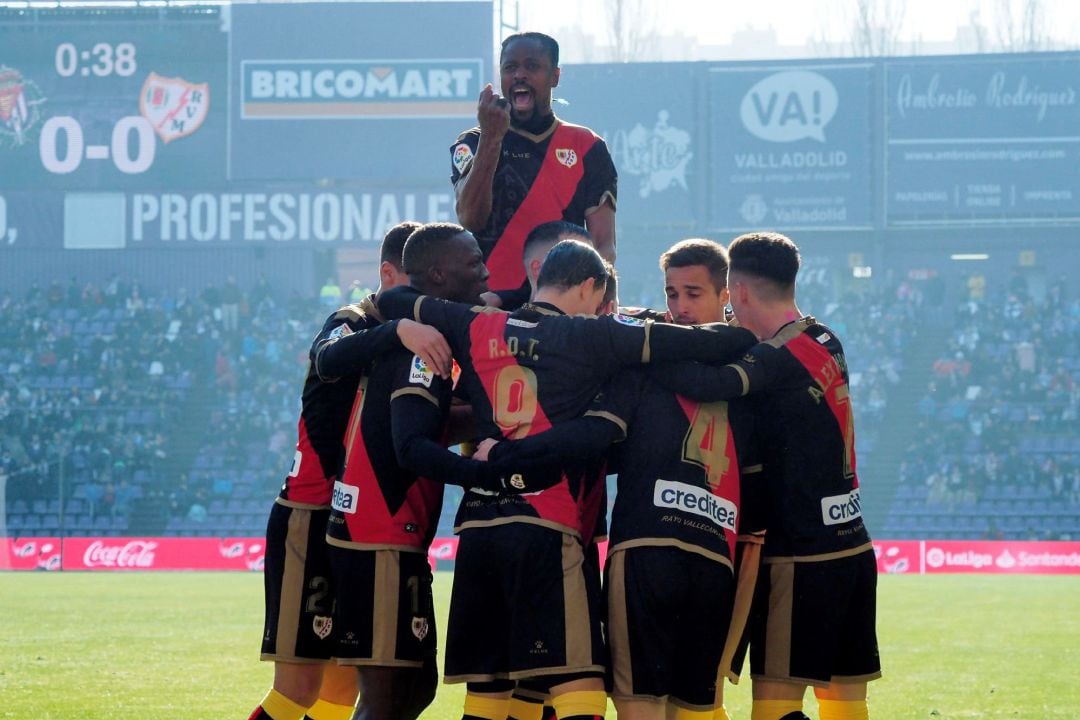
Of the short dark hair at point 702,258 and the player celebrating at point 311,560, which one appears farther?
the player celebrating at point 311,560

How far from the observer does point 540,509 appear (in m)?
5.50

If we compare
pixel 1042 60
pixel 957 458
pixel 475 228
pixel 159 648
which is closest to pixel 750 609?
pixel 475 228

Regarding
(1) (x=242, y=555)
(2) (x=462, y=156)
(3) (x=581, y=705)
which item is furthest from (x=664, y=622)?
(1) (x=242, y=555)

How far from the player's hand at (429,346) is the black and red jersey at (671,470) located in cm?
62

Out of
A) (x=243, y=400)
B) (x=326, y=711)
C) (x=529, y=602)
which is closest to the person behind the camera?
(x=529, y=602)

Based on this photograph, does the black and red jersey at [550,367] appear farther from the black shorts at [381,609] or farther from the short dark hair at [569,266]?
the black shorts at [381,609]

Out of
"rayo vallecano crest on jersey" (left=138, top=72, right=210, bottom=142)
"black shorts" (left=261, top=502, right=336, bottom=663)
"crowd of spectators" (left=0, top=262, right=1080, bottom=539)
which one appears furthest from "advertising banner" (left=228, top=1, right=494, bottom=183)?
"black shorts" (left=261, top=502, right=336, bottom=663)

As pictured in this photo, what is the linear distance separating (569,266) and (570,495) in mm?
885

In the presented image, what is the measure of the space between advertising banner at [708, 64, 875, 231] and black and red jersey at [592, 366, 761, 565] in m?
32.6

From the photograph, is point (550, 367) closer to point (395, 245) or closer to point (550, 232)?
point (550, 232)

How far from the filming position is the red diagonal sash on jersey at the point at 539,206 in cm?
714

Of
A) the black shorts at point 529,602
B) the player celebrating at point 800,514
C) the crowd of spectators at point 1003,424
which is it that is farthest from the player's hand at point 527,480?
the crowd of spectators at point 1003,424

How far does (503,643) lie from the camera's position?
5652 mm

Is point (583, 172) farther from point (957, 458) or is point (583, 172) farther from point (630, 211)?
point (630, 211)
